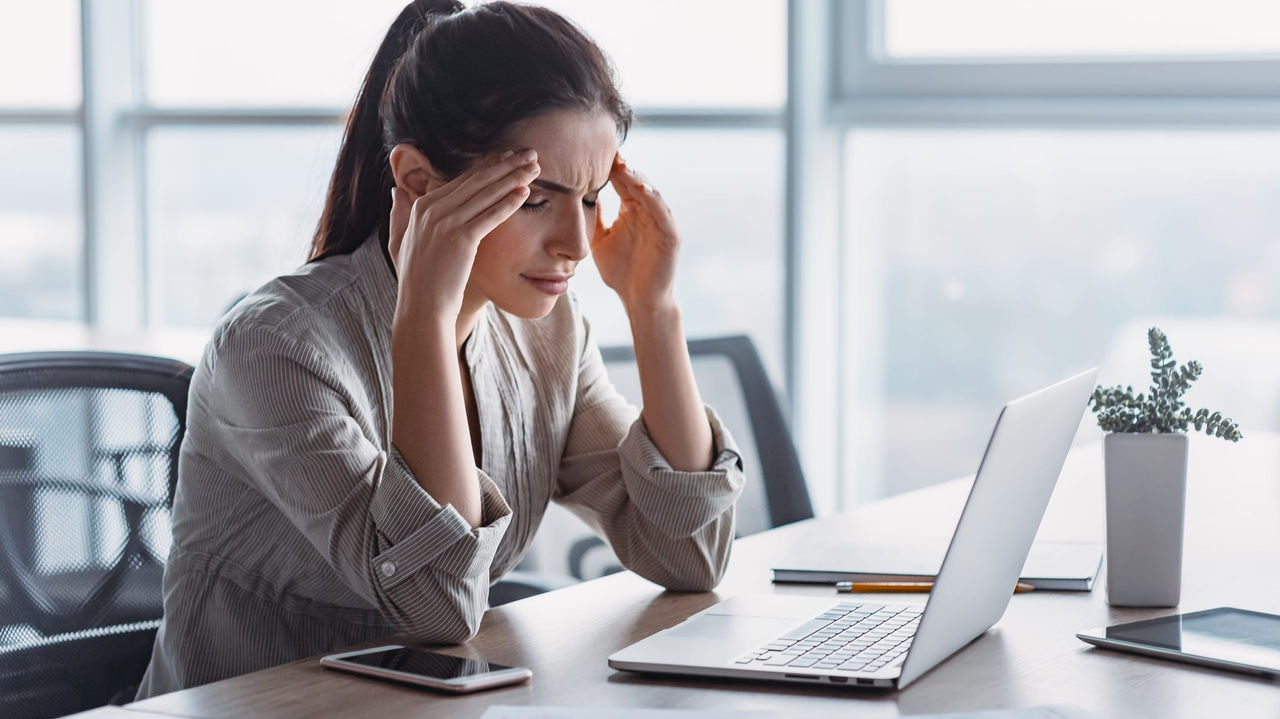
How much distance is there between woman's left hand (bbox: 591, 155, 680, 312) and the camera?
1.50 meters

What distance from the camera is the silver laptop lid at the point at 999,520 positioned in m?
0.96

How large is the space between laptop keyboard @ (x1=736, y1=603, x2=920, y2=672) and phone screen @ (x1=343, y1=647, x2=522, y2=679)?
0.62 feet

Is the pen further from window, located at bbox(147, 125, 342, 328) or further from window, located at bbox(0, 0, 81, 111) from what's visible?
window, located at bbox(0, 0, 81, 111)

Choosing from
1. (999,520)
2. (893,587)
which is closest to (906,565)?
(893,587)

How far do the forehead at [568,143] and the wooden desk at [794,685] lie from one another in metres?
0.38

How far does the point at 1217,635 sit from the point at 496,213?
680 millimetres

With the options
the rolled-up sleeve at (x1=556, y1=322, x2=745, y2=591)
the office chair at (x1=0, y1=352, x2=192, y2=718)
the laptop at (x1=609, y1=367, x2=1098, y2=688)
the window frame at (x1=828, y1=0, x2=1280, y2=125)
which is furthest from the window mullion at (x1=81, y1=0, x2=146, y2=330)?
the laptop at (x1=609, y1=367, x2=1098, y2=688)

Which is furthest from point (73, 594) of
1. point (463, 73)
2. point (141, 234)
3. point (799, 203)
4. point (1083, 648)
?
point (141, 234)

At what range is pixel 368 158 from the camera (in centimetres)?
146

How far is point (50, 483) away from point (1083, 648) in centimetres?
93

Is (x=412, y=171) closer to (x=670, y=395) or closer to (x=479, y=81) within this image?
(x=479, y=81)

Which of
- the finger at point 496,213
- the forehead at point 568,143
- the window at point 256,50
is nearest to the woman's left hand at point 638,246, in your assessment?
the forehead at point 568,143

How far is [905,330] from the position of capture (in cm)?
312

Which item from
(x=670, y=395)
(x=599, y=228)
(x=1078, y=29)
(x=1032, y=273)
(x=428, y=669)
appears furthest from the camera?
(x=1032, y=273)
